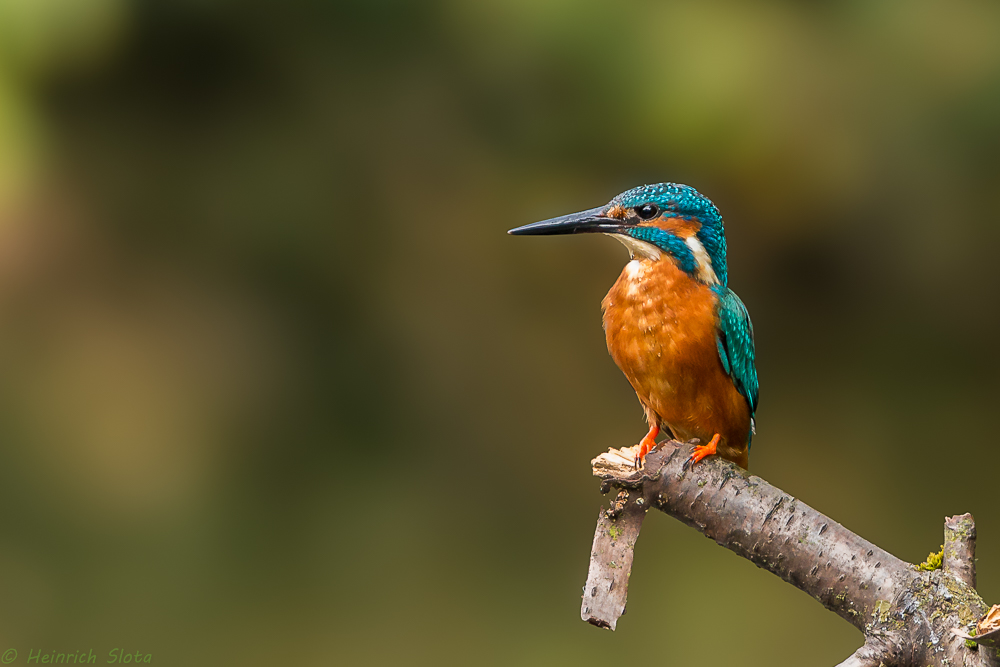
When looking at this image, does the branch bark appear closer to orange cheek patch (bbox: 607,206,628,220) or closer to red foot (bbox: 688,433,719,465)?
red foot (bbox: 688,433,719,465)

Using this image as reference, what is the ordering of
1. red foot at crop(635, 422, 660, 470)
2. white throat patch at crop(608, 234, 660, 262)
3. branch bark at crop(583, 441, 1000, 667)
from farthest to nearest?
white throat patch at crop(608, 234, 660, 262), red foot at crop(635, 422, 660, 470), branch bark at crop(583, 441, 1000, 667)

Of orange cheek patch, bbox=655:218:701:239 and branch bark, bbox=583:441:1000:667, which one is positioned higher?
orange cheek patch, bbox=655:218:701:239

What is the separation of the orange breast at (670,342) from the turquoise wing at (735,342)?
0.04 ft

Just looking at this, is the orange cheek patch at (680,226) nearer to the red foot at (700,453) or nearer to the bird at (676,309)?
the bird at (676,309)

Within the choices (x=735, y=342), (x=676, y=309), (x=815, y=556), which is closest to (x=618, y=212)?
(x=676, y=309)

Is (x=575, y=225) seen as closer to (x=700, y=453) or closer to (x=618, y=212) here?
(x=618, y=212)

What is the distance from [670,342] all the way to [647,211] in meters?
0.20

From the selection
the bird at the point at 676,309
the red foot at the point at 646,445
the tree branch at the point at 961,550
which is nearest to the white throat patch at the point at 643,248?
the bird at the point at 676,309

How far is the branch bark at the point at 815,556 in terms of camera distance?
0.98 meters

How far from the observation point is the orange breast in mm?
1236

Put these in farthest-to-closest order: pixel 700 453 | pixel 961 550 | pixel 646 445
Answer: pixel 646 445
pixel 700 453
pixel 961 550

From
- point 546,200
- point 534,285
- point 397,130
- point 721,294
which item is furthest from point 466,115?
point 721,294

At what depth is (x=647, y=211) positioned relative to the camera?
47.4 inches

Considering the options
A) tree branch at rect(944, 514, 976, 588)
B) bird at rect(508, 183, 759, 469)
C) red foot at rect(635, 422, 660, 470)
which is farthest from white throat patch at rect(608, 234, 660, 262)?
tree branch at rect(944, 514, 976, 588)
